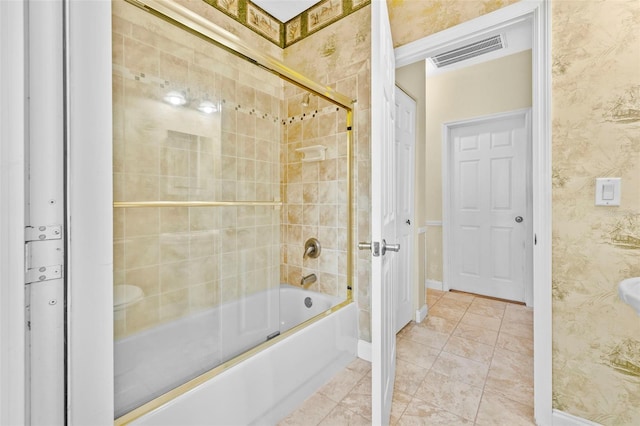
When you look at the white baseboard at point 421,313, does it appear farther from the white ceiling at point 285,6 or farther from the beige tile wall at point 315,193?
the white ceiling at point 285,6

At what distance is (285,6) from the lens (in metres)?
2.20

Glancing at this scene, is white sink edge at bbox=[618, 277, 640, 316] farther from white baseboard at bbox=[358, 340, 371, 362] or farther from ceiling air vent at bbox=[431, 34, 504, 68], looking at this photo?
ceiling air vent at bbox=[431, 34, 504, 68]

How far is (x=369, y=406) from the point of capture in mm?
1493

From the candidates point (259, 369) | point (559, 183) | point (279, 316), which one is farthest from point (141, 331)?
point (559, 183)

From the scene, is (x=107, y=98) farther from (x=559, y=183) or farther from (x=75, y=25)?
(x=559, y=183)

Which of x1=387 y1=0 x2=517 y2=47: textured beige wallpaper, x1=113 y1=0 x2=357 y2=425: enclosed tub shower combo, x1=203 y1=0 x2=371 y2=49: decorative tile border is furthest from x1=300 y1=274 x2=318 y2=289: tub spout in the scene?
x1=203 y1=0 x2=371 y2=49: decorative tile border

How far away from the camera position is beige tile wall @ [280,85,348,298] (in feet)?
6.72

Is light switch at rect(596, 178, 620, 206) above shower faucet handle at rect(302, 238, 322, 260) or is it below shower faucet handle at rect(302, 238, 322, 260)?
above

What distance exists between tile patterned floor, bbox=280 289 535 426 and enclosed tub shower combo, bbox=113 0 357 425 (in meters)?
0.13

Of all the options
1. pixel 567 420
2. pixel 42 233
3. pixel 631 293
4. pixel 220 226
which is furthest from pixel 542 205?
pixel 42 233

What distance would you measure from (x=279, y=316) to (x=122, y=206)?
3.87 feet

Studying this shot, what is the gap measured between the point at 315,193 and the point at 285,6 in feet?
4.76

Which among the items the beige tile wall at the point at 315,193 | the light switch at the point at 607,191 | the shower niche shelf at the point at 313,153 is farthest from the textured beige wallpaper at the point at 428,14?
the light switch at the point at 607,191

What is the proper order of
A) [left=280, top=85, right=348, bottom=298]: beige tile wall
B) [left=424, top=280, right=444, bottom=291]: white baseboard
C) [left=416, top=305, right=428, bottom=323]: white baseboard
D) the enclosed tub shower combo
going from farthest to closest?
[left=424, top=280, right=444, bottom=291]: white baseboard
[left=416, top=305, right=428, bottom=323]: white baseboard
[left=280, top=85, right=348, bottom=298]: beige tile wall
the enclosed tub shower combo
